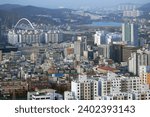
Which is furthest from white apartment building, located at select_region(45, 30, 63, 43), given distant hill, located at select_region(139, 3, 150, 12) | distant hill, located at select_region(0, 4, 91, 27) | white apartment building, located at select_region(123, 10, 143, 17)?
distant hill, located at select_region(139, 3, 150, 12)

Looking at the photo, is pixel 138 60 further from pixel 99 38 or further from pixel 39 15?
pixel 39 15

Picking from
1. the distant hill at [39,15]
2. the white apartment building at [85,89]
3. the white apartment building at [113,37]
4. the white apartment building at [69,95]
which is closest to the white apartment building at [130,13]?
the white apartment building at [113,37]

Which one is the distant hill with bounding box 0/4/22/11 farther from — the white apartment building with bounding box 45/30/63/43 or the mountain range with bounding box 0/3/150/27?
the white apartment building with bounding box 45/30/63/43

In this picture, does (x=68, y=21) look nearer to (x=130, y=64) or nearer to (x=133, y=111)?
(x=130, y=64)

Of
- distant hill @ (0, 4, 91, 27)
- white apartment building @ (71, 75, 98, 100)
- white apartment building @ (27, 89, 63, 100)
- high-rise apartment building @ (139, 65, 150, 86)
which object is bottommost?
white apartment building @ (27, 89, 63, 100)

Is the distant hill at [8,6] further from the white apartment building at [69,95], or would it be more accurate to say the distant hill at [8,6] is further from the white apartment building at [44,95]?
the white apartment building at [69,95]
